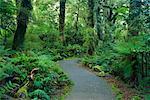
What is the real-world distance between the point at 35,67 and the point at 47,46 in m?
14.7

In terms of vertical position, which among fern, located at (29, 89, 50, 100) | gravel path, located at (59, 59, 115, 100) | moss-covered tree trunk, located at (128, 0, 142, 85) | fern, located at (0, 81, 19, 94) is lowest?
gravel path, located at (59, 59, 115, 100)

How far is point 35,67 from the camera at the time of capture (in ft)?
42.7

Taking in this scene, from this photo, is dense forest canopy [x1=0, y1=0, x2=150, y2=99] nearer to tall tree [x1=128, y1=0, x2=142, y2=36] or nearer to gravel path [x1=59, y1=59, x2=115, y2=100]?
tall tree [x1=128, y1=0, x2=142, y2=36]

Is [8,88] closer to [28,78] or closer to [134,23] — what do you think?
[28,78]

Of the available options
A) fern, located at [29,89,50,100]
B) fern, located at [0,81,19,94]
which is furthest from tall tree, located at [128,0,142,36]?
fern, located at [0,81,19,94]

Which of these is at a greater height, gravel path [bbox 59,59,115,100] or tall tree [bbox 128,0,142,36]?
tall tree [bbox 128,0,142,36]

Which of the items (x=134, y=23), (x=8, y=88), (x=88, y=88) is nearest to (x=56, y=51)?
(x=134, y=23)

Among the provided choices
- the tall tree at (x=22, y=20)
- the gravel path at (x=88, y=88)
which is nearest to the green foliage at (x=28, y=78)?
the gravel path at (x=88, y=88)

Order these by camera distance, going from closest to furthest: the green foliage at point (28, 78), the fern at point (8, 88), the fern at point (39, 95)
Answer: the fern at point (8, 88)
the green foliage at point (28, 78)
the fern at point (39, 95)

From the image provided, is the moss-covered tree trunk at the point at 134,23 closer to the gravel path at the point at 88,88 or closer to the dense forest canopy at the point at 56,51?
the dense forest canopy at the point at 56,51

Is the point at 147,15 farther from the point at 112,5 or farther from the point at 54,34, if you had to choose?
the point at 112,5

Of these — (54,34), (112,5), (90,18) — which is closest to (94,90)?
(90,18)

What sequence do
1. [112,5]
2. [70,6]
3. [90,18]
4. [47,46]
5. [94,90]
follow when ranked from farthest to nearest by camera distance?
[70,6] → [112,5] → [47,46] → [90,18] → [94,90]

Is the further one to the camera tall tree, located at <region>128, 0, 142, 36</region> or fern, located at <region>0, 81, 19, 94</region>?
tall tree, located at <region>128, 0, 142, 36</region>
